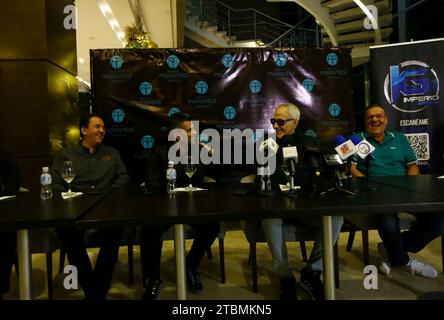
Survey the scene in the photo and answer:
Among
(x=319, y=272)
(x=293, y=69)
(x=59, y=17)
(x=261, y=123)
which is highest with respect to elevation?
(x=59, y=17)

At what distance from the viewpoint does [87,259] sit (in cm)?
203

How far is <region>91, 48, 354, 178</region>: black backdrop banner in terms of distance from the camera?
335 centimetres

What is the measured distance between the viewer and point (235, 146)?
346cm

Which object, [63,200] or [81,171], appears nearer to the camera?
[63,200]

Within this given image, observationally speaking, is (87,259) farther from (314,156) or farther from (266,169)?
(314,156)

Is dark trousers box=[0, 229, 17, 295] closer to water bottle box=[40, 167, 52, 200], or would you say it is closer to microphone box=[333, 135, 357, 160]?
water bottle box=[40, 167, 52, 200]

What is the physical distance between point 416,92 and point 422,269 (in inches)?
73.4

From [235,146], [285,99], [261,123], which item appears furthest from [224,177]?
[285,99]

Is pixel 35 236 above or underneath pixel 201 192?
underneath

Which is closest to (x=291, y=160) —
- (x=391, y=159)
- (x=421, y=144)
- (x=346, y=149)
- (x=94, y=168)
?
(x=346, y=149)

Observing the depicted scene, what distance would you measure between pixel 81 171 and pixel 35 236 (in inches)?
24.9

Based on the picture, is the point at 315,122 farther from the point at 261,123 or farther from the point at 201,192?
the point at 201,192

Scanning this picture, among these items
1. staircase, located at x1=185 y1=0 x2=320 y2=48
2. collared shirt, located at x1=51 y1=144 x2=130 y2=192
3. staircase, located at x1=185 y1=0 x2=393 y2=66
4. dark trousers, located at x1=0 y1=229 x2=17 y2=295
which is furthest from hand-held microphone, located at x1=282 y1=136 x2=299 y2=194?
staircase, located at x1=185 y1=0 x2=320 y2=48

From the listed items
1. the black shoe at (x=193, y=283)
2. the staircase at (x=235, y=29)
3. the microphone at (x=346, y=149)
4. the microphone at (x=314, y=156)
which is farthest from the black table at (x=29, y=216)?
the staircase at (x=235, y=29)
